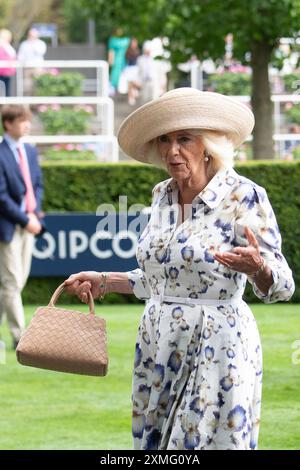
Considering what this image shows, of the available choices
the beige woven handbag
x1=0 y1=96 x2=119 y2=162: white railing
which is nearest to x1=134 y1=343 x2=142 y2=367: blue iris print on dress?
the beige woven handbag

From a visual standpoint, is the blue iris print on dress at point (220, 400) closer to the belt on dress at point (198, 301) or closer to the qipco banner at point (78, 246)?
the belt on dress at point (198, 301)

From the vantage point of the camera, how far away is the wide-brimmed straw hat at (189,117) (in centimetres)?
600

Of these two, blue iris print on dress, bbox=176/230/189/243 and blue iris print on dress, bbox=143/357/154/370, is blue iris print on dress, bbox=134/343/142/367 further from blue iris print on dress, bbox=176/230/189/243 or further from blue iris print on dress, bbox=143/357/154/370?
blue iris print on dress, bbox=176/230/189/243

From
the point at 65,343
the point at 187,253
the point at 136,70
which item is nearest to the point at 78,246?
the point at 136,70

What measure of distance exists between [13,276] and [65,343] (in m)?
6.84

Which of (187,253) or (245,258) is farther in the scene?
(187,253)

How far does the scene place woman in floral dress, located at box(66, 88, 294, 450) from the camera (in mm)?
5793

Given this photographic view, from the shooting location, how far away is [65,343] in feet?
19.8

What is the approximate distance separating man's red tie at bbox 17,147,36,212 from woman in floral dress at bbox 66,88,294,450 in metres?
6.87

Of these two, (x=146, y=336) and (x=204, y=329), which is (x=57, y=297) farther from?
(x=204, y=329)

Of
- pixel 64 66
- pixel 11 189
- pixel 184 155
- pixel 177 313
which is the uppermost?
pixel 184 155

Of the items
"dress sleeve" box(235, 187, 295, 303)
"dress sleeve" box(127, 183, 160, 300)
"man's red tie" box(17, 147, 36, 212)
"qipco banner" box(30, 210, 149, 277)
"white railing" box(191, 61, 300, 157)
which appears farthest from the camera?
"white railing" box(191, 61, 300, 157)
